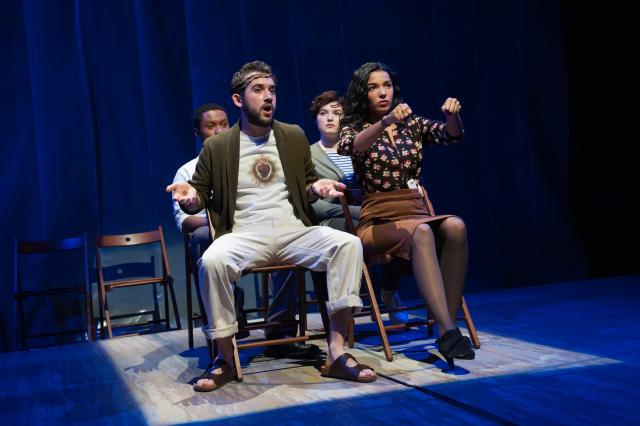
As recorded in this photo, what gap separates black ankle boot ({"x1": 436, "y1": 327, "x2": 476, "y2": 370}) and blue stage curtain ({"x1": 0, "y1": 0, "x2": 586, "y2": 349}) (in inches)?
108

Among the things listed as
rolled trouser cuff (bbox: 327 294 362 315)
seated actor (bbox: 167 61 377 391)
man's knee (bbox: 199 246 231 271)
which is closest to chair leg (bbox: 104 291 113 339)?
seated actor (bbox: 167 61 377 391)

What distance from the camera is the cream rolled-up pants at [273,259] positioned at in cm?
255

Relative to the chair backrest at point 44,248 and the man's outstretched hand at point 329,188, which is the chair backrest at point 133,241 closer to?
the chair backrest at point 44,248

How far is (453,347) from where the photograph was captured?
98.3 inches

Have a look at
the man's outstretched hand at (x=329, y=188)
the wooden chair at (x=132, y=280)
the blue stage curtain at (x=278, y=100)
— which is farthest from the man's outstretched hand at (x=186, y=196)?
the blue stage curtain at (x=278, y=100)

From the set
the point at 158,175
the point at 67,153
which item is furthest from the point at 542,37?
the point at 67,153

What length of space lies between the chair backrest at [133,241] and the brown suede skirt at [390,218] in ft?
6.46

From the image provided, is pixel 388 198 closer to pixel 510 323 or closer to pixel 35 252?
pixel 510 323

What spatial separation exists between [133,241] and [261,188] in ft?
6.22

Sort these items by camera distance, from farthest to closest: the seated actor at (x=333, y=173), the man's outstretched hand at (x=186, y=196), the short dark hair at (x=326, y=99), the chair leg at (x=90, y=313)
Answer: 1. the chair leg at (x=90, y=313)
2. the short dark hair at (x=326, y=99)
3. the seated actor at (x=333, y=173)
4. the man's outstretched hand at (x=186, y=196)

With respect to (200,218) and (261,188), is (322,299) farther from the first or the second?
(200,218)

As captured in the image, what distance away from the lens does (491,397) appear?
2.07 meters

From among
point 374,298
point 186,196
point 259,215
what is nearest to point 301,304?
point 374,298

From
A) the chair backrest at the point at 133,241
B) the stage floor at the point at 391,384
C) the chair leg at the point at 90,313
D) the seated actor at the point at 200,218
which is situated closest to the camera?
the stage floor at the point at 391,384
